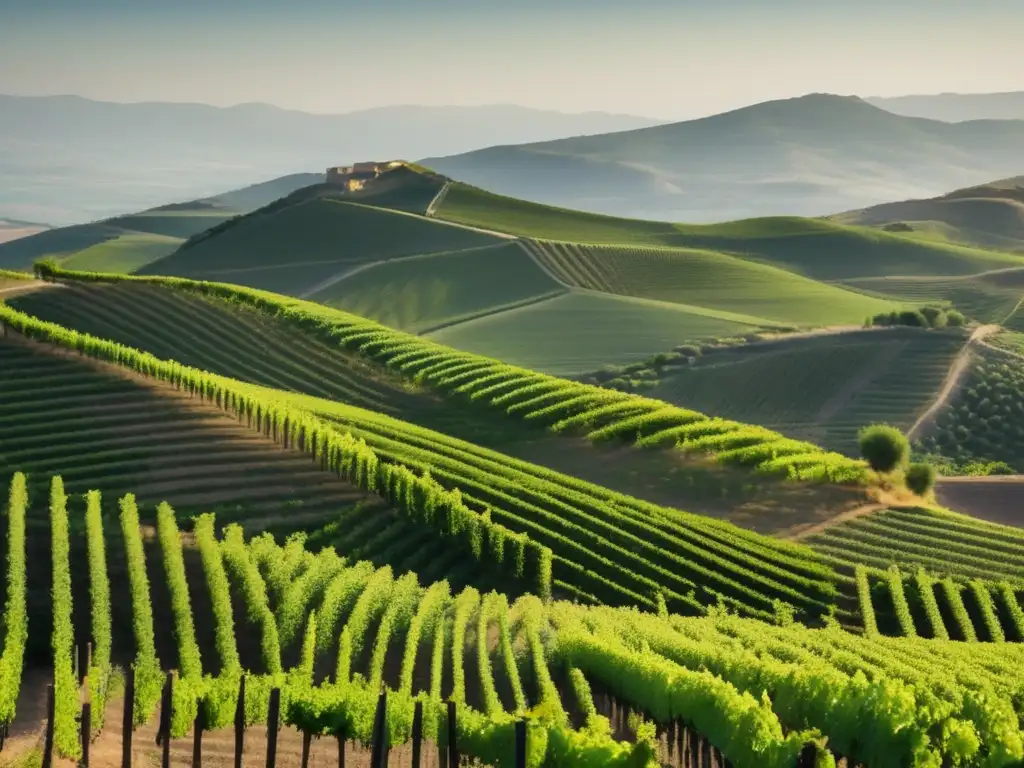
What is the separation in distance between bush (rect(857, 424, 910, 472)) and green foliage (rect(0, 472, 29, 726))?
25.1 m

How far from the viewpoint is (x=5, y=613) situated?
18688mm

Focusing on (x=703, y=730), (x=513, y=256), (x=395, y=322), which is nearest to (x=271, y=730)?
(x=703, y=730)

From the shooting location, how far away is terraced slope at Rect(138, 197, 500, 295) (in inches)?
3752

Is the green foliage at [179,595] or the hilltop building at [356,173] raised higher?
the hilltop building at [356,173]

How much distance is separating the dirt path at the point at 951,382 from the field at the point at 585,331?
555 inches

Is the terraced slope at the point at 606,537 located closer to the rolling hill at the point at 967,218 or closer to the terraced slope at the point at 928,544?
the terraced slope at the point at 928,544

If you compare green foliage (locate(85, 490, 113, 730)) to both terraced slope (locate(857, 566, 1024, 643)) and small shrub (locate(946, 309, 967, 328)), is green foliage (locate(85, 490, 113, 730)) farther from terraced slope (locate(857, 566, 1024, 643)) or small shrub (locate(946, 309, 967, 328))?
small shrub (locate(946, 309, 967, 328))

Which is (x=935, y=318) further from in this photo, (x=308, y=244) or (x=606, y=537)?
(x=308, y=244)

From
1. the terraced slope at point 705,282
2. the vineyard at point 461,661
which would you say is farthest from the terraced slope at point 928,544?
the terraced slope at point 705,282

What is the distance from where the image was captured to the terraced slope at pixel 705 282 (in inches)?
3250

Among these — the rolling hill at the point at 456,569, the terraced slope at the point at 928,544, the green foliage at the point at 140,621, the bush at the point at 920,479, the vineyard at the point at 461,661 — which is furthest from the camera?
the bush at the point at 920,479

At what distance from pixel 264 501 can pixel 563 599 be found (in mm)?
8439

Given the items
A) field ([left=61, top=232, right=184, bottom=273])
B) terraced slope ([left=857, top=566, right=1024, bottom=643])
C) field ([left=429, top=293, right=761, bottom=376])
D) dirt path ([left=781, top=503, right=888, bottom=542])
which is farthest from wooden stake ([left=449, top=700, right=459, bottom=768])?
field ([left=61, top=232, right=184, bottom=273])

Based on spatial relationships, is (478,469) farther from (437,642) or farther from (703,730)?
(703,730)
